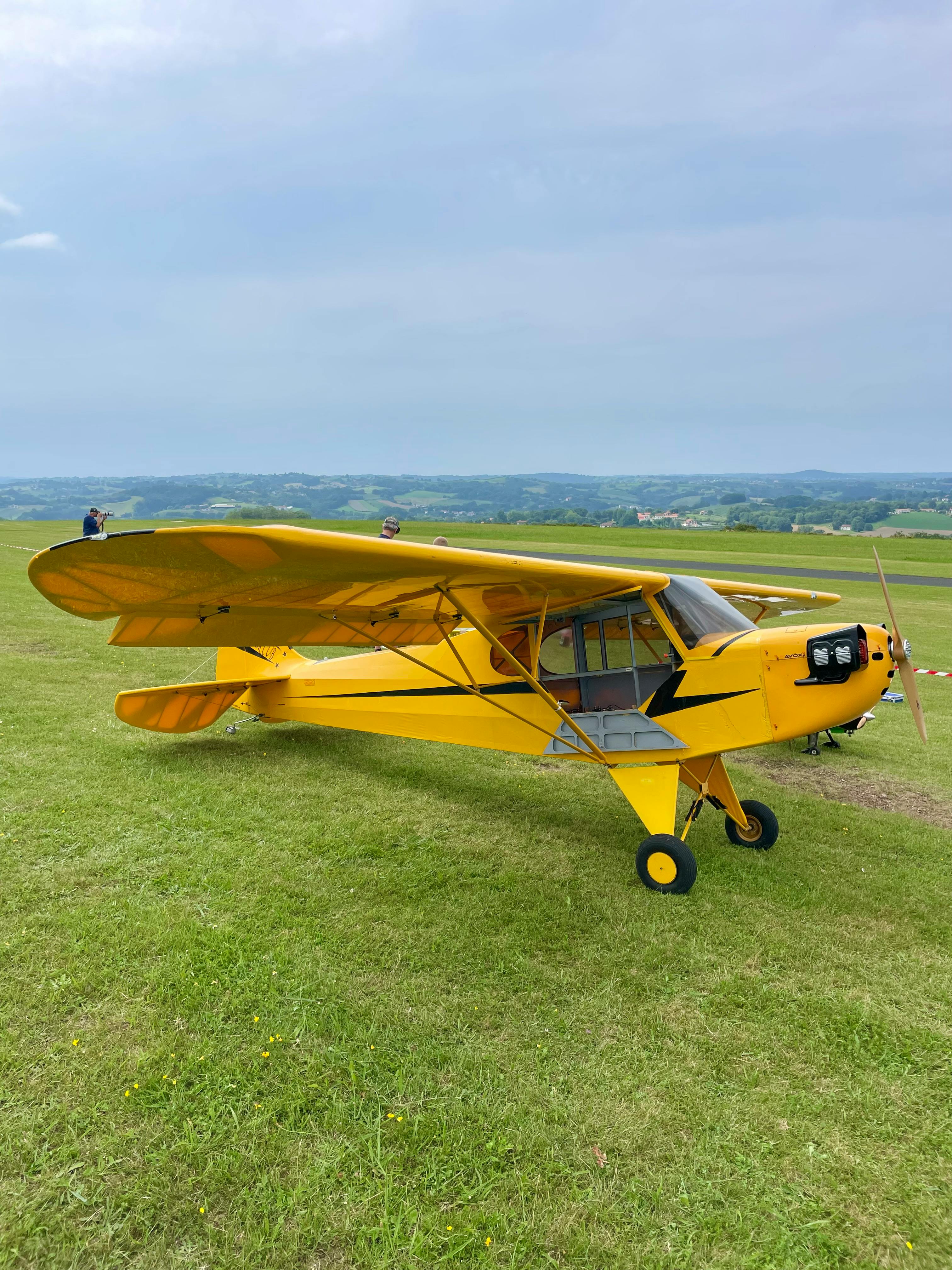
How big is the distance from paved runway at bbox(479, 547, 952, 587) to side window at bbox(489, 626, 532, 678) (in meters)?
19.9

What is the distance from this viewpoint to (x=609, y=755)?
17.6ft

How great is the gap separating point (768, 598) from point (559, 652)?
313 cm

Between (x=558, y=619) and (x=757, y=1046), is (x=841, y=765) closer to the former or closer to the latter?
(x=558, y=619)

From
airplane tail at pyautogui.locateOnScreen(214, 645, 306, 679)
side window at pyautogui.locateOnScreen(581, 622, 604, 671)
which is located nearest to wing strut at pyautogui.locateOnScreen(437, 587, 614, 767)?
side window at pyautogui.locateOnScreen(581, 622, 604, 671)

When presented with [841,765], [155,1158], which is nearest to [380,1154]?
[155,1158]

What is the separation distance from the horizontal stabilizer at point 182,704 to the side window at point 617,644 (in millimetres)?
3774

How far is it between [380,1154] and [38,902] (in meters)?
2.80

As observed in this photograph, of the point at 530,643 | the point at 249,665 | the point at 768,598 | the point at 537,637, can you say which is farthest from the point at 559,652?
the point at 249,665

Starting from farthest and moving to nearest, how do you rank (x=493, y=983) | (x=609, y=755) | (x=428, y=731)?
1. (x=428, y=731)
2. (x=609, y=755)
3. (x=493, y=983)

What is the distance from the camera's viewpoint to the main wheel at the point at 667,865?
477cm

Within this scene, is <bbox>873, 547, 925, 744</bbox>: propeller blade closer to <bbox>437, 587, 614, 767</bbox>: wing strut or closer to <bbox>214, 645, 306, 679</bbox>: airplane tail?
<bbox>437, 587, 614, 767</bbox>: wing strut

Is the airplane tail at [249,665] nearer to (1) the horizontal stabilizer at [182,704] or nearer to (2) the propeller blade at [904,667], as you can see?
(1) the horizontal stabilizer at [182,704]

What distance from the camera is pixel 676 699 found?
511 centimetres

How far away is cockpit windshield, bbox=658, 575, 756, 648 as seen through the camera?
5.18 m
